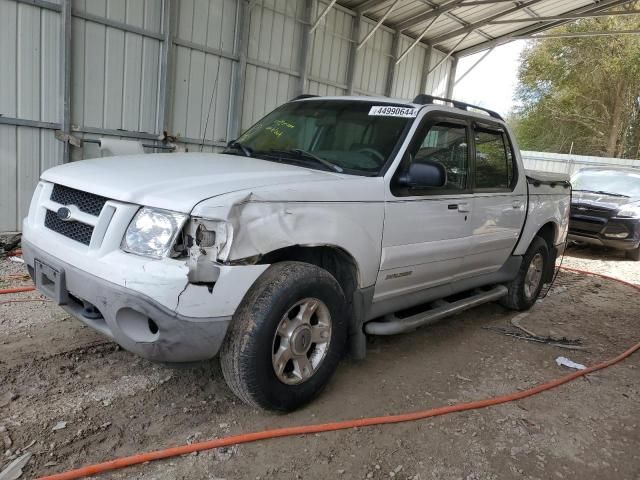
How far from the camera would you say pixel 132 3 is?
7098 mm

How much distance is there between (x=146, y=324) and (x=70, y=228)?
2.52 ft

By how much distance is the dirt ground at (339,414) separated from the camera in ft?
8.45

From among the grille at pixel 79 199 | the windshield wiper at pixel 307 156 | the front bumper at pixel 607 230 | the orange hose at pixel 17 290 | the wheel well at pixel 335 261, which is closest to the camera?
the grille at pixel 79 199

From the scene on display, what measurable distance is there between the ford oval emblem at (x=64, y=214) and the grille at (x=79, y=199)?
5 centimetres

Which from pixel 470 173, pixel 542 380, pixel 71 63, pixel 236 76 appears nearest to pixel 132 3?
pixel 71 63

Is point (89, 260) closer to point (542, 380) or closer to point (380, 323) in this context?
point (380, 323)

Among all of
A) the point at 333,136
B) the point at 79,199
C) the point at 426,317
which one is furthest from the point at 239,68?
the point at 79,199

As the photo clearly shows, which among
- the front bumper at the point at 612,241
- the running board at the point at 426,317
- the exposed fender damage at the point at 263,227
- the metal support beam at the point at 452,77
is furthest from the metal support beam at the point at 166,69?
the metal support beam at the point at 452,77

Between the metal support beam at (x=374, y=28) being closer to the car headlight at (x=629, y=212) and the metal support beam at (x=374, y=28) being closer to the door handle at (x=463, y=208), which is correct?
the car headlight at (x=629, y=212)

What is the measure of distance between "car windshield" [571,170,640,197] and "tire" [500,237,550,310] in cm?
554

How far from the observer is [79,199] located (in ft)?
9.29

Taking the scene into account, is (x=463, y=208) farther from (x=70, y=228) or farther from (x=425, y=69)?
(x=425, y=69)

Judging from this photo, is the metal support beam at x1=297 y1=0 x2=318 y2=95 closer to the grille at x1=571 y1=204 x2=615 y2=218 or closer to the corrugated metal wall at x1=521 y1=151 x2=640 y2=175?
the grille at x1=571 y1=204 x2=615 y2=218

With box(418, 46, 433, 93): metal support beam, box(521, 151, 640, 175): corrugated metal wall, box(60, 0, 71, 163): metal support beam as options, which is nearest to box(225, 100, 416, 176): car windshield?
box(60, 0, 71, 163): metal support beam
